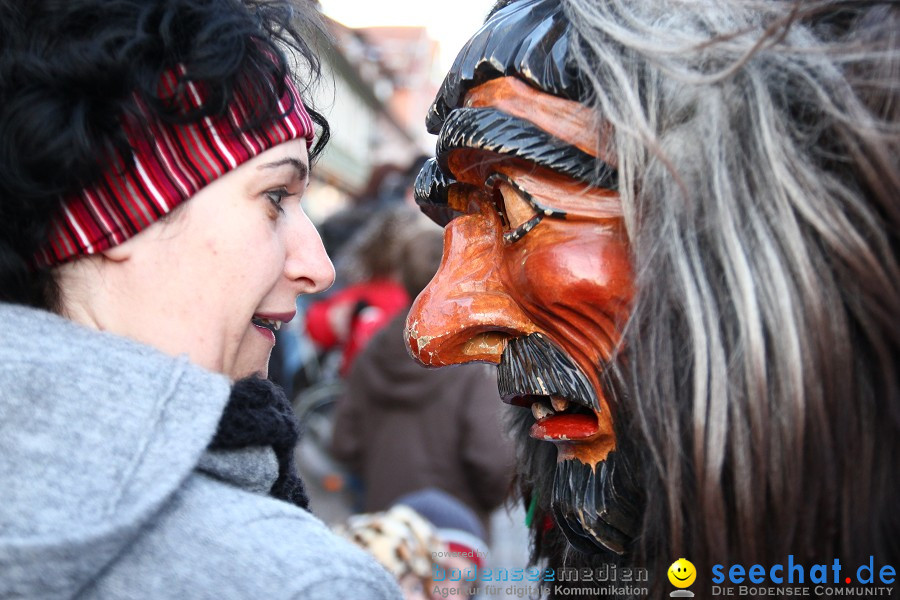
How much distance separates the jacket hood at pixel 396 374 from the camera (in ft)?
11.6

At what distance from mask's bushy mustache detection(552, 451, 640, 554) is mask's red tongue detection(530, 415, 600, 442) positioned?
5 centimetres

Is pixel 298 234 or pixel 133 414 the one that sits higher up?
pixel 298 234

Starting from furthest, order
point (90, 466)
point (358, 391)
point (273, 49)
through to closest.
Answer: point (358, 391), point (273, 49), point (90, 466)

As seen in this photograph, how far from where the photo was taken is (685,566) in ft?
3.72

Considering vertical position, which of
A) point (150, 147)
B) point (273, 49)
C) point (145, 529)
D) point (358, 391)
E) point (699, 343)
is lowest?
point (358, 391)

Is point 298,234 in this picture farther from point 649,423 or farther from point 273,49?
point 649,423

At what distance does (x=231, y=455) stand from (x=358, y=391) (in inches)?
100

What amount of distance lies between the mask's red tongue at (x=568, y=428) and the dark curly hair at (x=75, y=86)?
63cm

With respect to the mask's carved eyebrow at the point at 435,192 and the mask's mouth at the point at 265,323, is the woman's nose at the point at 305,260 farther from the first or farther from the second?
the mask's carved eyebrow at the point at 435,192

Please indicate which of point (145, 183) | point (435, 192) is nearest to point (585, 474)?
point (435, 192)

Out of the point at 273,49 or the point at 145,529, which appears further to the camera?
the point at 273,49

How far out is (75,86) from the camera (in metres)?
1.17

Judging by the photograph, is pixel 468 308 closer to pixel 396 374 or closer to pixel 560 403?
pixel 560 403

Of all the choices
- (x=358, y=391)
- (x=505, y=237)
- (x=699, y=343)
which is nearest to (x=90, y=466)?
(x=505, y=237)
